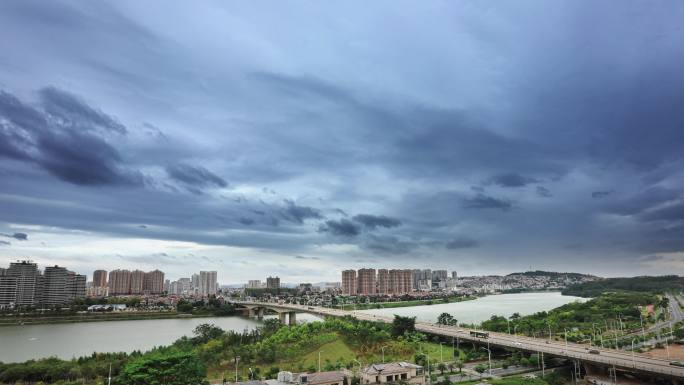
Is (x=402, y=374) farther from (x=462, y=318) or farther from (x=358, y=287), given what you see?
(x=358, y=287)

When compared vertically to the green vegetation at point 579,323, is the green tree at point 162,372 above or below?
above

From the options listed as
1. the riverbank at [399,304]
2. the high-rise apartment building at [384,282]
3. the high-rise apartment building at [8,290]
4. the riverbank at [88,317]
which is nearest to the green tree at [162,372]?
the riverbank at [88,317]

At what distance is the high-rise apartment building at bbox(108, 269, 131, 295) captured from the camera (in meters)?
153

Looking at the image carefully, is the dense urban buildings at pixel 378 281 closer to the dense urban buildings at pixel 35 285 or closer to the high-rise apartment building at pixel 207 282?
the high-rise apartment building at pixel 207 282

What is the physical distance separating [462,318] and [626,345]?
109 feet

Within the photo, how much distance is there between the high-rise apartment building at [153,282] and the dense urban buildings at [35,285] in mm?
48241

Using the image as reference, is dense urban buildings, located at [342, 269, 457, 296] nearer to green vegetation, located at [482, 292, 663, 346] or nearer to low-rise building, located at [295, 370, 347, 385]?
green vegetation, located at [482, 292, 663, 346]

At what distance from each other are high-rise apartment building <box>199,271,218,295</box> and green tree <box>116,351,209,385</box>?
6684 inches

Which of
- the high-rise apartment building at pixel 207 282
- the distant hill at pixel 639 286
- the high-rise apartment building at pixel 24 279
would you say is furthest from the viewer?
the high-rise apartment building at pixel 207 282

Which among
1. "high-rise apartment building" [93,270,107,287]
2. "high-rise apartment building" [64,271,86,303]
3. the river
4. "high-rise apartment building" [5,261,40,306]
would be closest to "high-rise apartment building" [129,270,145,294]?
"high-rise apartment building" [93,270,107,287]

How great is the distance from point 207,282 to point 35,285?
86.4 metres

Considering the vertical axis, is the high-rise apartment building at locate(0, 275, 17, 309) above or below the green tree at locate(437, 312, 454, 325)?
above

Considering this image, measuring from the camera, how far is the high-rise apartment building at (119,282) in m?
153

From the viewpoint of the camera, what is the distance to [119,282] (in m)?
154
